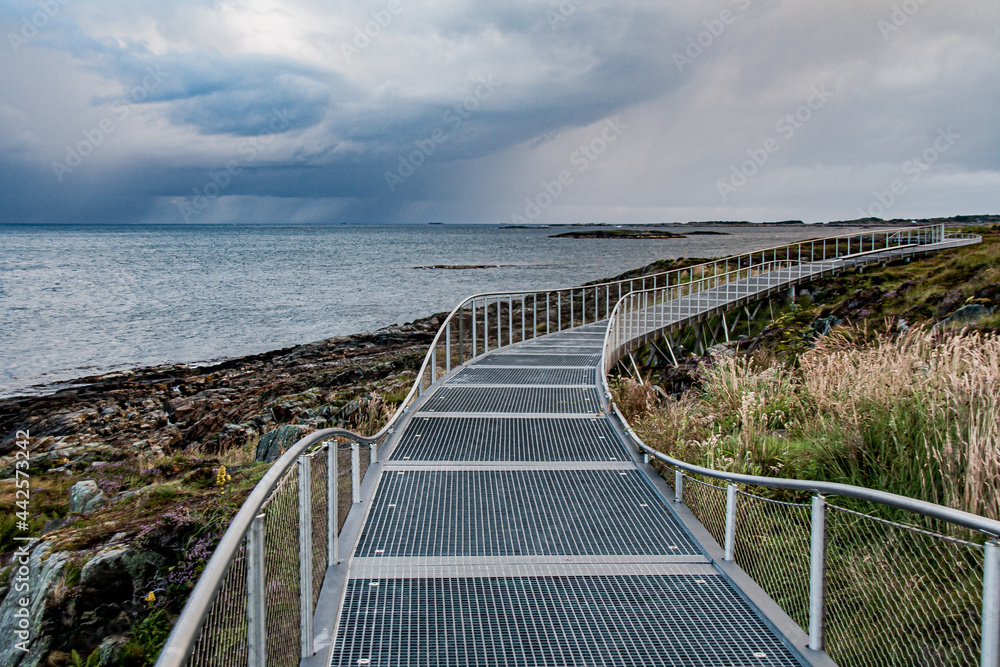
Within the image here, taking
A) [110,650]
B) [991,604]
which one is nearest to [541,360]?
[110,650]

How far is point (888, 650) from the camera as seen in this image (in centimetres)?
346

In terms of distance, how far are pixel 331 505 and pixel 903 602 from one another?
127 inches

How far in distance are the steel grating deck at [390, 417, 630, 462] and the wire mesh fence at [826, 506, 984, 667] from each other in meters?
3.13

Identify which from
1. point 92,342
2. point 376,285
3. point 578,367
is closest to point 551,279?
point 376,285

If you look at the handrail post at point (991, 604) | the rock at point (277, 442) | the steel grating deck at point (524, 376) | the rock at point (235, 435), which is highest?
the handrail post at point (991, 604)

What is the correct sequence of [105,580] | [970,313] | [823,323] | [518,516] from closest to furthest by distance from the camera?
[518,516]
[105,580]
[970,313]
[823,323]

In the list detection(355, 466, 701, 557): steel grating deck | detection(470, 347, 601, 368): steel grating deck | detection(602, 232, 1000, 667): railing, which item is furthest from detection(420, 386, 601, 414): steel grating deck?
detection(602, 232, 1000, 667): railing

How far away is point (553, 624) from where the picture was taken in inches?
146

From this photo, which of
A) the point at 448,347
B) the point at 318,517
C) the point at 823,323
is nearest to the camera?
the point at 318,517

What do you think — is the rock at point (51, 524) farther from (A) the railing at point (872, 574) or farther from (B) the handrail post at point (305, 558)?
(A) the railing at point (872, 574)

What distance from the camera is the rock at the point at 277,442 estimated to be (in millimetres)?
9359

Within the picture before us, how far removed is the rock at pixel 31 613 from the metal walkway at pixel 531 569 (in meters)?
2.68

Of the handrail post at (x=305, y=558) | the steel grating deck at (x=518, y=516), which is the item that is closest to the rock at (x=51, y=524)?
the steel grating deck at (x=518, y=516)

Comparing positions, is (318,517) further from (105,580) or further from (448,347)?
(448,347)
